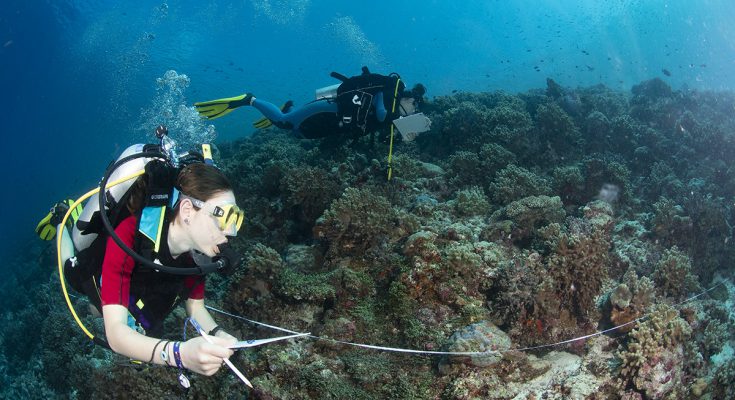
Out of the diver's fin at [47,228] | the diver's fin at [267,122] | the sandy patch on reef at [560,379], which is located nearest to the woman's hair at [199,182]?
the diver's fin at [47,228]

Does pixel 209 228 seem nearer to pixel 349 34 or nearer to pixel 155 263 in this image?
pixel 155 263

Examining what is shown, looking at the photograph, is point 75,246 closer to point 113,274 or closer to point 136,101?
point 113,274

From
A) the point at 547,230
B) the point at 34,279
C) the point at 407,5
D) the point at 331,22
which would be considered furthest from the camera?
the point at 407,5

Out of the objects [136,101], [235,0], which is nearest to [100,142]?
[136,101]

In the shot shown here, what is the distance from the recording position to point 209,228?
8.79 feet

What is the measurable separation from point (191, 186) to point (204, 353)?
1.21 metres

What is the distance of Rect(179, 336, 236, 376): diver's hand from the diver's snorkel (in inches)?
22.9

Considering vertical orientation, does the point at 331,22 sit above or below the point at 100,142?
above

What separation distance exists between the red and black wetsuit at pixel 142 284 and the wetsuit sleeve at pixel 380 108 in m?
6.32

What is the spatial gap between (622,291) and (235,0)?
85012mm

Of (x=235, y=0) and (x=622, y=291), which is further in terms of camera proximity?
(x=235, y=0)

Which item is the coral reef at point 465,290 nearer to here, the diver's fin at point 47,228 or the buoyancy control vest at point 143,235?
the buoyancy control vest at point 143,235

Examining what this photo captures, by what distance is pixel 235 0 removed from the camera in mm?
73250


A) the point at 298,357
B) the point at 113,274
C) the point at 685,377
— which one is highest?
the point at 685,377
